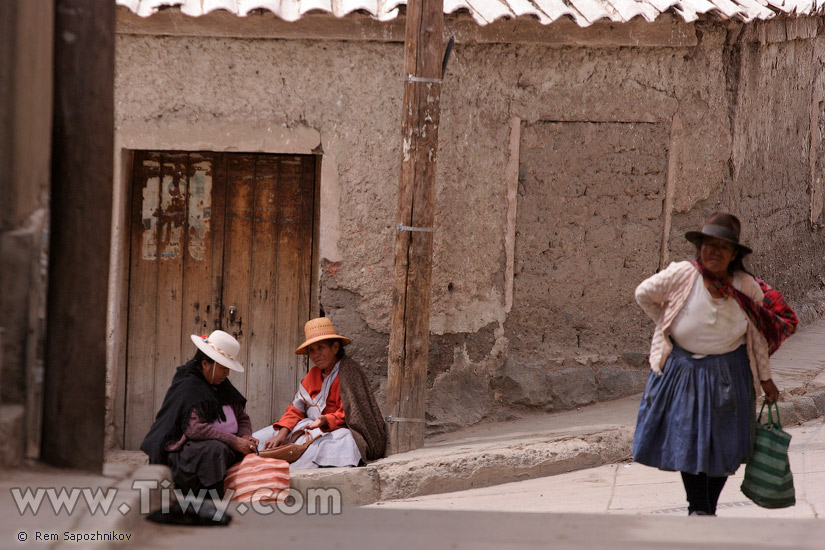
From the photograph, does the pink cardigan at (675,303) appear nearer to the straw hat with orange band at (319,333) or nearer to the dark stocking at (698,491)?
the dark stocking at (698,491)

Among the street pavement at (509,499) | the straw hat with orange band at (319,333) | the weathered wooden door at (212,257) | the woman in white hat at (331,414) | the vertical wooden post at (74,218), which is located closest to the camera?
the street pavement at (509,499)

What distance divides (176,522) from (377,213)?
12.4 ft

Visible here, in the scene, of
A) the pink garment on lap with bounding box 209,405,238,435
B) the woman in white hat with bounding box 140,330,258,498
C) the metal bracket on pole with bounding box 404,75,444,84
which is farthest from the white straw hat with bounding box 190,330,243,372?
the metal bracket on pole with bounding box 404,75,444,84

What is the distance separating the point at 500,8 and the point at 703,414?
2882 millimetres

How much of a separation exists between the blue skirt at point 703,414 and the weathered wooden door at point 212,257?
290 centimetres

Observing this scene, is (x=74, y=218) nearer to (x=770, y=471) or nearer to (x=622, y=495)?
(x=770, y=471)

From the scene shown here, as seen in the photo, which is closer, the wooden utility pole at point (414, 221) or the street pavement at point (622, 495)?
the street pavement at point (622, 495)

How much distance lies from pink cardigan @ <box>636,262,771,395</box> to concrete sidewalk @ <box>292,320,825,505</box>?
4.91 feet

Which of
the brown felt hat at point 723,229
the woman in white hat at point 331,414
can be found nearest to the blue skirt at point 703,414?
the brown felt hat at point 723,229

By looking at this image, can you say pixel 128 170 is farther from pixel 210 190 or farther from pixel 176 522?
pixel 176 522

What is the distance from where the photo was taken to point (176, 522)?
2201 millimetres

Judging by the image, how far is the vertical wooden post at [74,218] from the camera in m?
2.43

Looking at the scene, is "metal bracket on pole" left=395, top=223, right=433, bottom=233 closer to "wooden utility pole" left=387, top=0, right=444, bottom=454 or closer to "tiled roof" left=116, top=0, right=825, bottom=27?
"wooden utility pole" left=387, top=0, right=444, bottom=454

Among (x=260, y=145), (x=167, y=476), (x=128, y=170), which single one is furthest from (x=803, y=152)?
(x=167, y=476)
